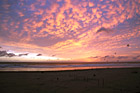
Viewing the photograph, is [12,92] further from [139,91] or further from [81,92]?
[139,91]

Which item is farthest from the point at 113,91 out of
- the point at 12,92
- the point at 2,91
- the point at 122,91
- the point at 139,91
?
the point at 2,91

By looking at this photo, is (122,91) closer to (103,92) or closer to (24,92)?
(103,92)

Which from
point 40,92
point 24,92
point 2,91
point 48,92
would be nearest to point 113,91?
point 48,92

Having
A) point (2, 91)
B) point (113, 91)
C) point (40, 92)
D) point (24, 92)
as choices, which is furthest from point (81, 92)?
point (2, 91)

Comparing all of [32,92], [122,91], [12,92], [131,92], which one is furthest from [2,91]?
[131,92]

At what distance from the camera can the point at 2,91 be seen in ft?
30.6

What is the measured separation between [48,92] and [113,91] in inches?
249

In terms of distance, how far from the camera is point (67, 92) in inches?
355

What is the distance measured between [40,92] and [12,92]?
8.91 feet

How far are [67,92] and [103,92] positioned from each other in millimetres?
3440

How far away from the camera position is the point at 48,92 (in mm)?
8945

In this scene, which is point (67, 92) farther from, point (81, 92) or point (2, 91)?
Result: point (2, 91)

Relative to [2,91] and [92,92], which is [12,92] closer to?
[2,91]

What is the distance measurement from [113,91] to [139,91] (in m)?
2.49
